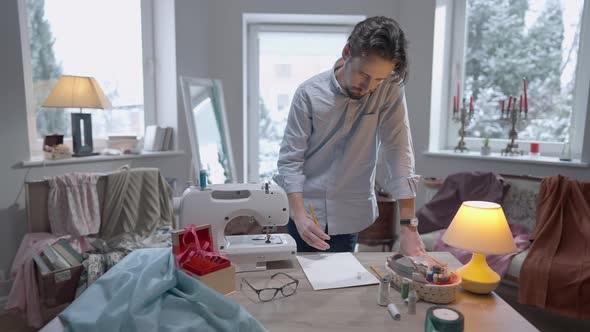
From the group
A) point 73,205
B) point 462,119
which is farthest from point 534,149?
point 73,205

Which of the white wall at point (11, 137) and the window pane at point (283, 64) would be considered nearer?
the white wall at point (11, 137)

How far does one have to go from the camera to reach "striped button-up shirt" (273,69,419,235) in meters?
1.36

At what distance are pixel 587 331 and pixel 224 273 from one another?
2273 millimetres

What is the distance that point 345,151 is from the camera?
1429mm

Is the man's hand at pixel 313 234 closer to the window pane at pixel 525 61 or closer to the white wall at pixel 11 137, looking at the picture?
the white wall at pixel 11 137

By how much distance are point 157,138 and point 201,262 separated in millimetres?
2321

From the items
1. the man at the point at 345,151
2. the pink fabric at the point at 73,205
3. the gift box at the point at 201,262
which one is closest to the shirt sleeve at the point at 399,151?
the man at the point at 345,151

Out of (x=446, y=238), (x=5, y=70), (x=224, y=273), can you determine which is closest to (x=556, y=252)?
(x=446, y=238)

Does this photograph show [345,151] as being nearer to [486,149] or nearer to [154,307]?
[154,307]

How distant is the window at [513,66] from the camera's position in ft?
9.80

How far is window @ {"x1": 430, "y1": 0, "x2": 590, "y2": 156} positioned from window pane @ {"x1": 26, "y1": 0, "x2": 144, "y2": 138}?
253 cm

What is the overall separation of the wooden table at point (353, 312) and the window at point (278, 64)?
2.68 m

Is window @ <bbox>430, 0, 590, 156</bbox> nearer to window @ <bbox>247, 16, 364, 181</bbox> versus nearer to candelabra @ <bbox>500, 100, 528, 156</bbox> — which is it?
candelabra @ <bbox>500, 100, 528, 156</bbox>

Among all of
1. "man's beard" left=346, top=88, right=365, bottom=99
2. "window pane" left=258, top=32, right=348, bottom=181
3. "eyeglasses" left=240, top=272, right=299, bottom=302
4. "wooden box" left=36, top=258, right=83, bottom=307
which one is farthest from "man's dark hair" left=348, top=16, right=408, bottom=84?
"window pane" left=258, top=32, right=348, bottom=181
